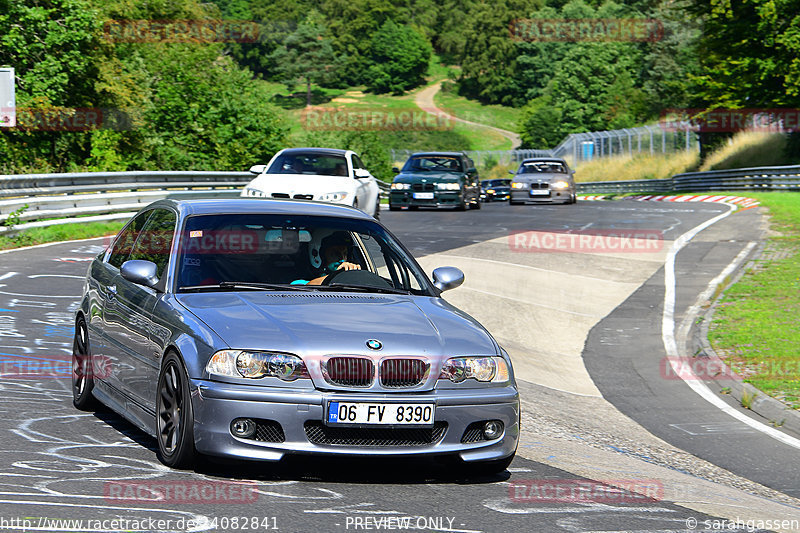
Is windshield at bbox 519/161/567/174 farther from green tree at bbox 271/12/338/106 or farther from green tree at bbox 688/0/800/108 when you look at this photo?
green tree at bbox 271/12/338/106

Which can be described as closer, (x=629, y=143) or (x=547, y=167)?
(x=547, y=167)

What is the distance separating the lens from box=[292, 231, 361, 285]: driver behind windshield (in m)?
7.55

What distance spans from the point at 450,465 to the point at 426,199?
25.9m

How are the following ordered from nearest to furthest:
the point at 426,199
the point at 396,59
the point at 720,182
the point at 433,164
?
the point at 426,199 < the point at 433,164 < the point at 720,182 < the point at 396,59

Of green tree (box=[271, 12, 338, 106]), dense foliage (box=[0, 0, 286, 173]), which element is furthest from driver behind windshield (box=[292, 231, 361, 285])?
green tree (box=[271, 12, 338, 106])

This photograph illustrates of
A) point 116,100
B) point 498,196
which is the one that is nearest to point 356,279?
point 116,100

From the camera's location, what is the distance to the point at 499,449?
20.9 ft

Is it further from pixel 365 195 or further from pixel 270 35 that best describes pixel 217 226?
pixel 270 35

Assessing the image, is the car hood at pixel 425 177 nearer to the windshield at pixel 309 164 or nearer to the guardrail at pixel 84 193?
the guardrail at pixel 84 193

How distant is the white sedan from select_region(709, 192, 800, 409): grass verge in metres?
7.36

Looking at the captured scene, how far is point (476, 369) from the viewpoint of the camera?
6297 millimetres

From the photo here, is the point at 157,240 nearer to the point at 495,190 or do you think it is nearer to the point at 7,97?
the point at 7,97

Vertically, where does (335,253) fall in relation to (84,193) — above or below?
above

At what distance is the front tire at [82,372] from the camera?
777 cm
